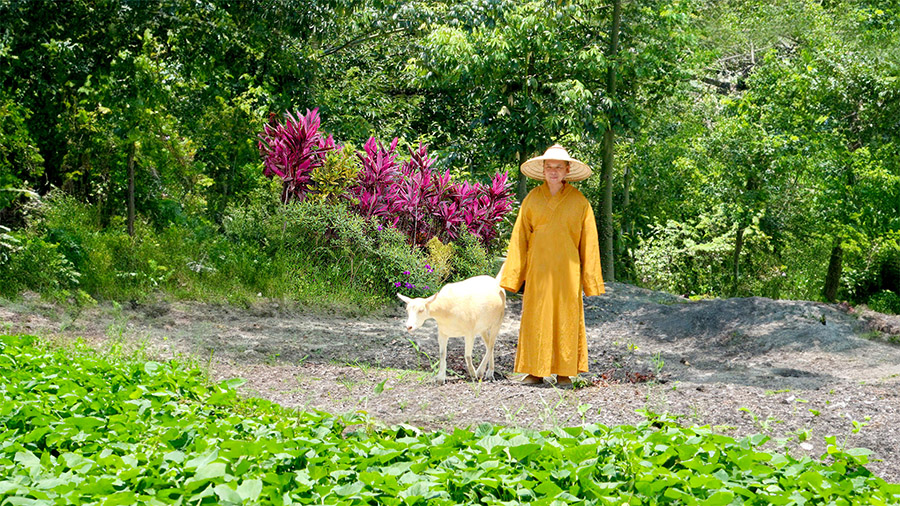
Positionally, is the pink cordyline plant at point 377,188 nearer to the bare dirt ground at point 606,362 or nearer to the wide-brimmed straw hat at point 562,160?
the bare dirt ground at point 606,362

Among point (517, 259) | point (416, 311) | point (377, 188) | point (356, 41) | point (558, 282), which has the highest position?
point (356, 41)

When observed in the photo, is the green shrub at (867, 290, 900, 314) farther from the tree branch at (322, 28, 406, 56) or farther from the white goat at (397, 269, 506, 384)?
the tree branch at (322, 28, 406, 56)

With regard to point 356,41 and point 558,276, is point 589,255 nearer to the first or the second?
point 558,276

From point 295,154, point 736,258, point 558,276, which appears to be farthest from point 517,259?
point 736,258

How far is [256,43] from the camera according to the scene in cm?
1077

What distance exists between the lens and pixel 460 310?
19.9 feet

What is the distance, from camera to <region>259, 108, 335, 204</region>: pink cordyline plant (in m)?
10.2

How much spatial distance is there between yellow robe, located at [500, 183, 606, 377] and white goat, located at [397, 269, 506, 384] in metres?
0.29

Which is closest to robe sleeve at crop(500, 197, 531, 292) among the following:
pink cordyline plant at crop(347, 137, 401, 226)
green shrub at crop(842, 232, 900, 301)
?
pink cordyline plant at crop(347, 137, 401, 226)

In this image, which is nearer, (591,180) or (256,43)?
(256,43)

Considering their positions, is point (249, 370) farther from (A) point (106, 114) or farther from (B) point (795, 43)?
(B) point (795, 43)

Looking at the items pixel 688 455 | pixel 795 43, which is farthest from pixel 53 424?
pixel 795 43

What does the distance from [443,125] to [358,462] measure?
42.5 ft

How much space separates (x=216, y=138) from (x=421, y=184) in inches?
125
